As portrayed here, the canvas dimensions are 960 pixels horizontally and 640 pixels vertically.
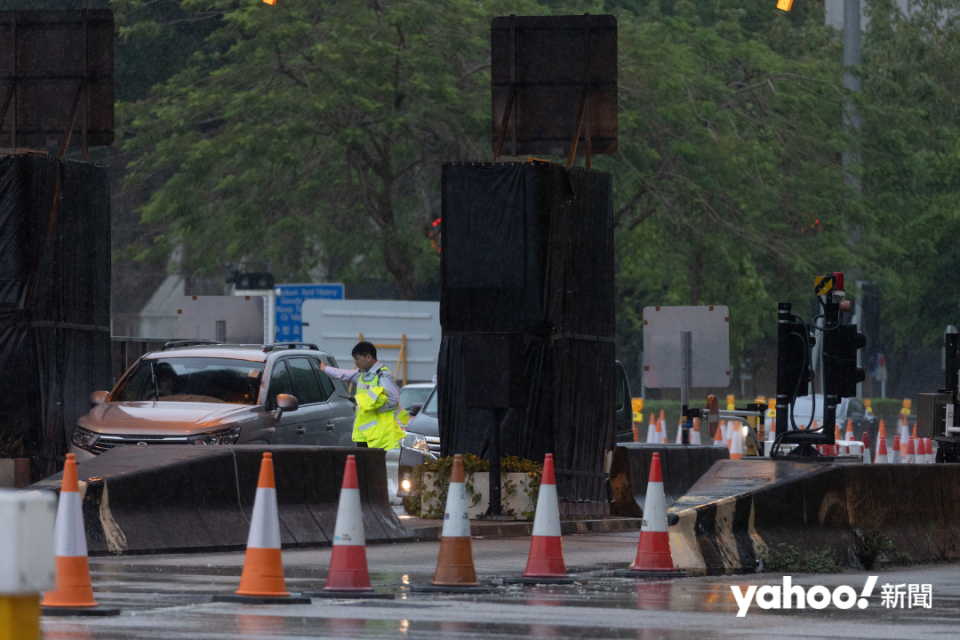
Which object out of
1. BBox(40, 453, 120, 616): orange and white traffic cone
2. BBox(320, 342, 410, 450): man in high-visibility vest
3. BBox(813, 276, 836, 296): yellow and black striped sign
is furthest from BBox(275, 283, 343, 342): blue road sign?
BBox(40, 453, 120, 616): orange and white traffic cone

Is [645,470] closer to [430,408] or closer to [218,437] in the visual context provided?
[430,408]

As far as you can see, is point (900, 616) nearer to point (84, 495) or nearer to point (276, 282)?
point (84, 495)

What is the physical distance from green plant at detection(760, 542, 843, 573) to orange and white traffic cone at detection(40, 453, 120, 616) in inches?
208

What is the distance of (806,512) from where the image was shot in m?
13.0

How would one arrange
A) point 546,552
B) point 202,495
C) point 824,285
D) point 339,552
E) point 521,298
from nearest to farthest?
point 339,552, point 546,552, point 202,495, point 824,285, point 521,298

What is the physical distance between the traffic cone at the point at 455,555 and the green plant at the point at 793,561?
109 inches

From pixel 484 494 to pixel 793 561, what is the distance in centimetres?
492

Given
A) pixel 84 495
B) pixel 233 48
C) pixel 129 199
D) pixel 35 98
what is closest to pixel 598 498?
pixel 84 495

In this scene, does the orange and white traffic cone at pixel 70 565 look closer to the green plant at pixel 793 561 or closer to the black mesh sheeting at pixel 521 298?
the green plant at pixel 793 561

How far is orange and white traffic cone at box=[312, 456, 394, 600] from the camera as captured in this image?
10.1m

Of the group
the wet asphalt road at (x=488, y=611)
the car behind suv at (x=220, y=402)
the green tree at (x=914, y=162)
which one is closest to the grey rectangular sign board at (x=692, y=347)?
the car behind suv at (x=220, y=402)

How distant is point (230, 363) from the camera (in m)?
18.1

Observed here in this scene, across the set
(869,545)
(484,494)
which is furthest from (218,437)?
(869,545)

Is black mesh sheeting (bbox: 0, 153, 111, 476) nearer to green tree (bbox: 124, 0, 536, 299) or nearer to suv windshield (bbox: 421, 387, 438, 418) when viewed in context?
suv windshield (bbox: 421, 387, 438, 418)
